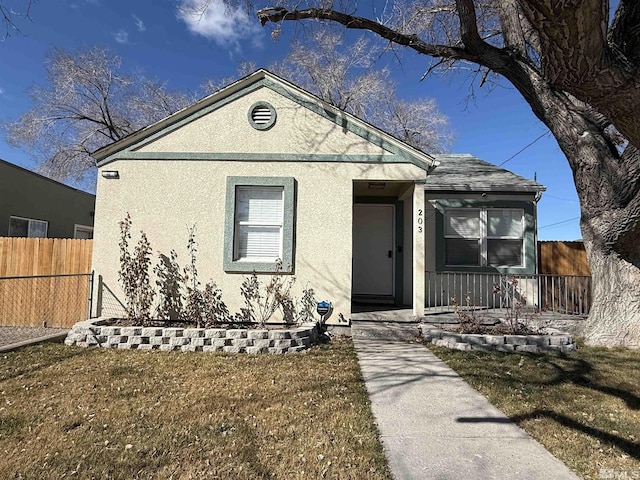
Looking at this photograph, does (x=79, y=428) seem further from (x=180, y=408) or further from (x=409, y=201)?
(x=409, y=201)

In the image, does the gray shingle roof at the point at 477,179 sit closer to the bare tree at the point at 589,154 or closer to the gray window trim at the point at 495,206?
the gray window trim at the point at 495,206

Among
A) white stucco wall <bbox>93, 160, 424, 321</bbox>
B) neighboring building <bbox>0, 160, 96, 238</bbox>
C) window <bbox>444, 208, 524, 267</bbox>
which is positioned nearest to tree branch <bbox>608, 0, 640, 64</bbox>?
white stucco wall <bbox>93, 160, 424, 321</bbox>

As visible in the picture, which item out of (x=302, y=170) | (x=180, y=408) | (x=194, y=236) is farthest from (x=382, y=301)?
(x=180, y=408)

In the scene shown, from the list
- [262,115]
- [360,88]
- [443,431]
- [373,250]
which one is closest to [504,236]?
[373,250]

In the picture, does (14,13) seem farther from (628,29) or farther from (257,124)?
(628,29)

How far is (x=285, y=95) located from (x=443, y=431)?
6.50 metres

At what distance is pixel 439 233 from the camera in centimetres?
919

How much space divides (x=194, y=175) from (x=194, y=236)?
4.13ft

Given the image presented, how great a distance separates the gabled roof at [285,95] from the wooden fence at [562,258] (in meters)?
4.90

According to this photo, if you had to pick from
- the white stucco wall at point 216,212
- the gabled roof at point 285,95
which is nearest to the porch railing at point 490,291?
the white stucco wall at point 216,212

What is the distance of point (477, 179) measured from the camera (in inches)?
372

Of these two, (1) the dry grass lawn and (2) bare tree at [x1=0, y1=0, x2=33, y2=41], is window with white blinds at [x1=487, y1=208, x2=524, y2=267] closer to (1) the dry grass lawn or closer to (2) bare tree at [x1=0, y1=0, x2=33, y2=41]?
(1) the dry grass lawn

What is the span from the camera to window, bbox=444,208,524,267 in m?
9.08

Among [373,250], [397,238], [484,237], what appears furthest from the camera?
[373,250]
